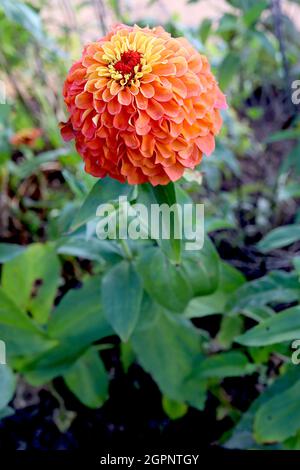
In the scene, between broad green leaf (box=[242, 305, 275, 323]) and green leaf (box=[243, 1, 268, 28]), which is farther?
green leaf (box=[243, 1, 268, 28])

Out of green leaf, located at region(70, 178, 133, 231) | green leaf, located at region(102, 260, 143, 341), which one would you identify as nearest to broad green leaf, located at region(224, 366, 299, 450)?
green leaf, located at region(102, 260, 143, 341)

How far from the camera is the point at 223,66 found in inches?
44.4

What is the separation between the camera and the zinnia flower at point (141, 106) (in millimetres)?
568

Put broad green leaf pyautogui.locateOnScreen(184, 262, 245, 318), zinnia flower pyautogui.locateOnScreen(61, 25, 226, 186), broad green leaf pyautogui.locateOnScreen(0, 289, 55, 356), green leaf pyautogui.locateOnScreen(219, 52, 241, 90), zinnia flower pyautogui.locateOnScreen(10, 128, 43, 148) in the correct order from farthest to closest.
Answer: zinnia flower pyautogui.locateOnScreen(10, 128, 43, 148) → green leaf pyautogui.locateOnScreen(219, 52, 241, 90) → broad green leaf pyautogui.locateOnScreen(184, 262, 245, 318) → broad green leaf pyautogui.locateOnScreen(0, 289, 55, 356) → zinnia flower pyautogui.locateOnScreen(61, 25, 226, 186)

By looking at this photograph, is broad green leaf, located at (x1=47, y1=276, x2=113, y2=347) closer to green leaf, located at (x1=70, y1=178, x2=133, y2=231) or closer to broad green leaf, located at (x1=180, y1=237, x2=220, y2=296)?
broad green leaf, located at (x1=180, y1=237, x2=220, y2=296)

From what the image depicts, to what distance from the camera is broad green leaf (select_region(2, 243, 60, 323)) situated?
1.03 metres

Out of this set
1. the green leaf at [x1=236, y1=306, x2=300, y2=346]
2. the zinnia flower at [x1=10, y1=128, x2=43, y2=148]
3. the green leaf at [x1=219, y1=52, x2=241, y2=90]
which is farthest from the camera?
the zinnia flower at [x1=10, y1=128, x2=43, y2=148]

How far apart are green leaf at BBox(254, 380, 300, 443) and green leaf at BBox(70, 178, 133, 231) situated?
1.16 ft

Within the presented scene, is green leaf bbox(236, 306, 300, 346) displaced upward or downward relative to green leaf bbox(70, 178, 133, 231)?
downward

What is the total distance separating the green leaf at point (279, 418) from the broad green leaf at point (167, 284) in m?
0.18

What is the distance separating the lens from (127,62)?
0.57m

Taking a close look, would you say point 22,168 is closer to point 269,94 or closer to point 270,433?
point 270,433

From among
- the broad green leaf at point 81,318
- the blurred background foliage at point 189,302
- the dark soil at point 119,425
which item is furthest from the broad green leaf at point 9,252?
the dark soil at point 119,425
